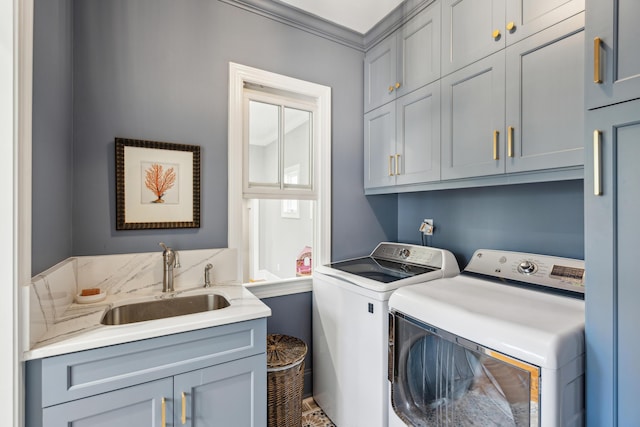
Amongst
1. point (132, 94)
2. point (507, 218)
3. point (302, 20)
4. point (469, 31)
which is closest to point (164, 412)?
point (132, 94)

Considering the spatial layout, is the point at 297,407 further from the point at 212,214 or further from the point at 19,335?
the point at 19,335

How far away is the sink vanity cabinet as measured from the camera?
3.42 ft

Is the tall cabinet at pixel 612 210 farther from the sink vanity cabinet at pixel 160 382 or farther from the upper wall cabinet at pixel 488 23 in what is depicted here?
the sink vanity cabinet at pixel 160 382

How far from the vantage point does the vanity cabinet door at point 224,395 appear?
4.12 ft

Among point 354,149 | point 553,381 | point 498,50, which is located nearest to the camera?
point 553,381

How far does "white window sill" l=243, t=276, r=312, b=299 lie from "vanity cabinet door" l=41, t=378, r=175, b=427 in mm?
824

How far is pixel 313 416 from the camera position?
6.61ft

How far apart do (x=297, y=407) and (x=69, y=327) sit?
127 centimetres

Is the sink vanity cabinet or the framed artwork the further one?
the framed artwork

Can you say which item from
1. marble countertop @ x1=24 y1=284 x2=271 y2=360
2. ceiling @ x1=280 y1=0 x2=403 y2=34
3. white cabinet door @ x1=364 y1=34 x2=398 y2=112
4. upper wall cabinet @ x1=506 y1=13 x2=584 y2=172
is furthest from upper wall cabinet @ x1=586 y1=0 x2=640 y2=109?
marble countertop @ x1=24 y1=284 x2=271 y2=360

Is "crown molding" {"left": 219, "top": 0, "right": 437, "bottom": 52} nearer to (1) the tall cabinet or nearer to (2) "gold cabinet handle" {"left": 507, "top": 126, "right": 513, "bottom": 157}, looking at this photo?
(2) "gold cabinet handle" {"left": 507, "top": 126, "right": 513, "bottom": 157}

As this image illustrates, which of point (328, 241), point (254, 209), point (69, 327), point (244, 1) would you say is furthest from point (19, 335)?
point (244, 1)

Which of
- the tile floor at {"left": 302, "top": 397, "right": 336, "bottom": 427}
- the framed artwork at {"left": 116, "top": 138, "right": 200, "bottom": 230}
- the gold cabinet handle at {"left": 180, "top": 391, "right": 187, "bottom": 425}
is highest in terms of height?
the framed artwork at {"left": 116, "top": 138, "right": 200, "bottom": 230}

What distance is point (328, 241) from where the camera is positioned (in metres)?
2.29
